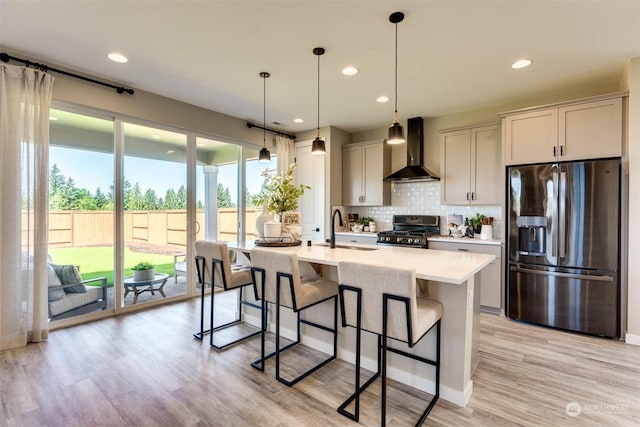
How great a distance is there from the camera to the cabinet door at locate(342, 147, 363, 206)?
536 centimetres

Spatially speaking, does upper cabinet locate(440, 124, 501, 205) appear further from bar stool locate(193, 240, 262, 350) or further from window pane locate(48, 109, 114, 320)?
window pane locate(48, 109, 114, 320)

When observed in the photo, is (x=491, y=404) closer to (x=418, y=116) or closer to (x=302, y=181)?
(x=418, y=116)

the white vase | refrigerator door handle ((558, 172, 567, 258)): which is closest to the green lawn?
the white vase

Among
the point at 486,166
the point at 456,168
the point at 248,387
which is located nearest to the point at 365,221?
the point at 456,168

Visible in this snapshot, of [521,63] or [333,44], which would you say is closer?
[333,44]

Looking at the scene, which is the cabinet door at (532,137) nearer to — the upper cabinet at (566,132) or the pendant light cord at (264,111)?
the upper cabinet at (566,132)

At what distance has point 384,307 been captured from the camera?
1.72 meters

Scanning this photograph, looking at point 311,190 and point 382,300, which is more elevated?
point 311,190

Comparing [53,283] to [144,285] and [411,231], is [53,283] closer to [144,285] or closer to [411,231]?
[144,285]

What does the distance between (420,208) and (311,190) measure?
6.29 ft

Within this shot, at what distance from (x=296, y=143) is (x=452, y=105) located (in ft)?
9.03

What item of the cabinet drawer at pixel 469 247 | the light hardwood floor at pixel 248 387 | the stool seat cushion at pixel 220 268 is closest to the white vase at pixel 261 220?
the stool seat cushion at pixel 220 268

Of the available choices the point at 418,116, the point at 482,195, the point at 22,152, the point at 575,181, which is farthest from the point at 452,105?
the point at 22,152

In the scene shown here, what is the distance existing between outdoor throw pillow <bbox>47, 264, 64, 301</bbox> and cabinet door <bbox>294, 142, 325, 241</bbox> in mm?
3268
